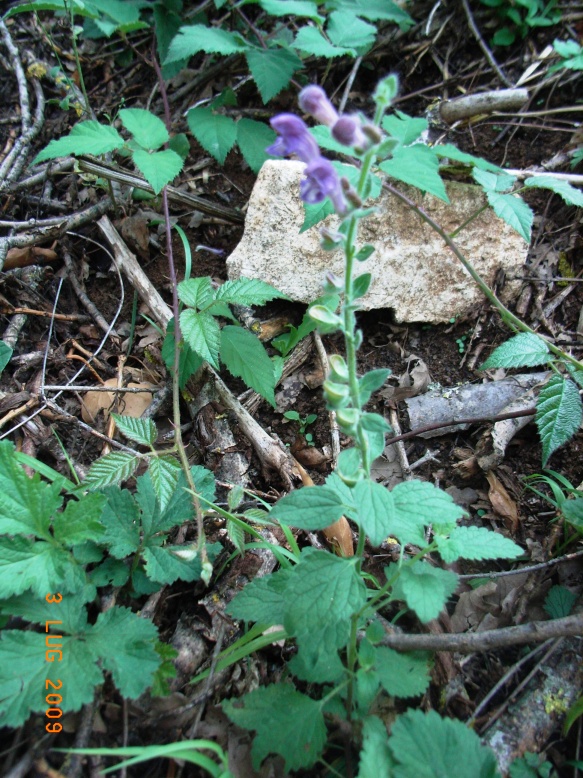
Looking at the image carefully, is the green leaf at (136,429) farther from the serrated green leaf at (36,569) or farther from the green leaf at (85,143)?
the green leaf at (85,143)

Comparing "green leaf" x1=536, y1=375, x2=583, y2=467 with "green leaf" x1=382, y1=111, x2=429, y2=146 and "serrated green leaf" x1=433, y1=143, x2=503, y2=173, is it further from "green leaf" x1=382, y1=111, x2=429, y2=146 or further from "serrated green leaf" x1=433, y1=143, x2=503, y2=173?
"green leaf" x1=382, y1=111, x2=429, y2=146

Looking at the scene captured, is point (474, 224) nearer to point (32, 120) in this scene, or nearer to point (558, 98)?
point (558, 98)

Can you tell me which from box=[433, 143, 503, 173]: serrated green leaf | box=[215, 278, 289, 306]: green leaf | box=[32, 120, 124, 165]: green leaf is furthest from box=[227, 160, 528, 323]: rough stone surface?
box=[32, 120, 124, 165]: green leaf

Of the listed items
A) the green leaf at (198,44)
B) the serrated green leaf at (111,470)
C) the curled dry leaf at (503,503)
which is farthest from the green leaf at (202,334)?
the green leaf at (198,44)

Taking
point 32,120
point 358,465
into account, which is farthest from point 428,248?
point 32,120

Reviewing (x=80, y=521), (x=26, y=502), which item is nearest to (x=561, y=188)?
(x=80, y=521)

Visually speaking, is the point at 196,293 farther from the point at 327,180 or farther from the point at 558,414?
the point at 558,414
